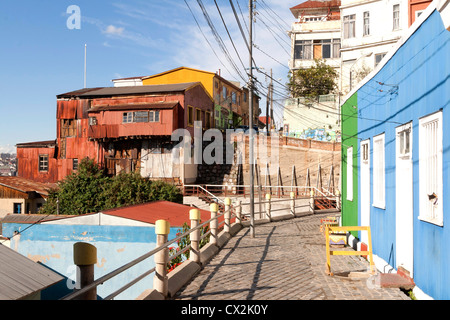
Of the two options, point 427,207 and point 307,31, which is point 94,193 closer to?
point 307,31

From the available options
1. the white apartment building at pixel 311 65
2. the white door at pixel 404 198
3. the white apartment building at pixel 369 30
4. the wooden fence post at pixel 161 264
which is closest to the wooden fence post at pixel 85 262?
the wooden fence post at pixel 161 264

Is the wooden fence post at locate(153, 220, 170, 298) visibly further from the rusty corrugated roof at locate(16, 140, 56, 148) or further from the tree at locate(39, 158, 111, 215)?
the rusty corrugated roof at locate(16, 140, 56, 148)

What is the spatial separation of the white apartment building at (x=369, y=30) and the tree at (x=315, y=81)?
6.11 m

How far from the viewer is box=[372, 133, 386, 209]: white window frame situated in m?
10.3

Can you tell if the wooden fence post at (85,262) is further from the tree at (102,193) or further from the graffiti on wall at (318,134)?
the graffiti on wall at (318,134)

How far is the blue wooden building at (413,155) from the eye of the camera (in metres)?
6.48

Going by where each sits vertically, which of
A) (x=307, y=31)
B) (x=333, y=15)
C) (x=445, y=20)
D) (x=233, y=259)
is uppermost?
(x=333, y=15)

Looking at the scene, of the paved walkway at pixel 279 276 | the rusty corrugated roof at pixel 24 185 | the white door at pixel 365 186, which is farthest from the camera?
the rusty corrugated roof at pixel 24 185

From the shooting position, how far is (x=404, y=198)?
8.58 metres

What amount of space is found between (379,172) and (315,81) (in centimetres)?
3597

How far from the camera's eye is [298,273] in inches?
382

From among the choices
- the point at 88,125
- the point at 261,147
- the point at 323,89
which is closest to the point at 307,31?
the point at 323,89

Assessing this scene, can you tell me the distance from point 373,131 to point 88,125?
34972 mm

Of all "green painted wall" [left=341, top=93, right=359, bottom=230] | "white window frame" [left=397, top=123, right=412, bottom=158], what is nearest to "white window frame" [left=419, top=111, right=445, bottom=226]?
"white window frame" [left=397, top=123, right=412, bottom=158]
